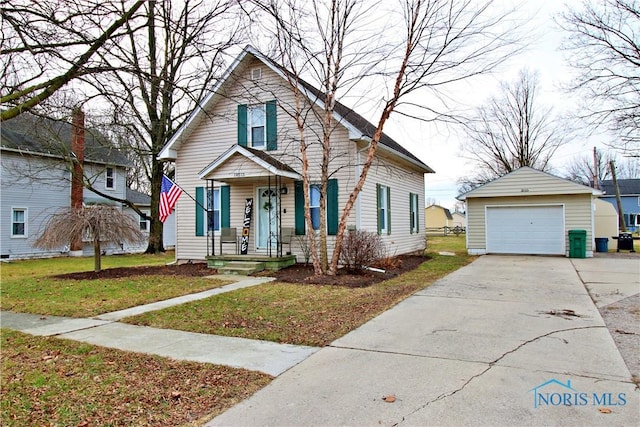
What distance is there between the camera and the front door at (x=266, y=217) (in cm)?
1333

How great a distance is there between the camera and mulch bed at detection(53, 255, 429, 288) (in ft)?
33.1

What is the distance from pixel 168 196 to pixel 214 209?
1766 mm

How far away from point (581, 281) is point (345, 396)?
29.8ft

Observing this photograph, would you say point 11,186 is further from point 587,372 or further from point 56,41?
point 587,372

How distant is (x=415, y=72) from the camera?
1028 centimetres

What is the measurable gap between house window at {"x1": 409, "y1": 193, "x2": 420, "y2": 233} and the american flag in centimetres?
976

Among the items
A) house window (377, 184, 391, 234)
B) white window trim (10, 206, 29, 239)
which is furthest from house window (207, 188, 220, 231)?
white window trim (10, 206, 29, 239)

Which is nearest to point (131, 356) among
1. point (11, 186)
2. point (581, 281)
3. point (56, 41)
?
point (56, 41)

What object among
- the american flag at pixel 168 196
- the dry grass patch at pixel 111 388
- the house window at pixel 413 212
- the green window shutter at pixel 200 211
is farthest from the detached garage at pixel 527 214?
the dry grass patch at pixel 111 388

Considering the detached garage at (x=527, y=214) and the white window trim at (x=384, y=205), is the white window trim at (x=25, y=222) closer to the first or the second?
the white window trim at (x=384, y=205)

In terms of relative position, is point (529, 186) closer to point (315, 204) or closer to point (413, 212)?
point (413, 212)

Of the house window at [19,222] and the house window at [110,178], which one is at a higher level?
the house window at [110,178]

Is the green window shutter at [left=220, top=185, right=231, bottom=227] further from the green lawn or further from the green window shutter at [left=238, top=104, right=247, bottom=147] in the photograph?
the green lawn

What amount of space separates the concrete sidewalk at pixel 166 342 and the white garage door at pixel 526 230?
50.9ft
